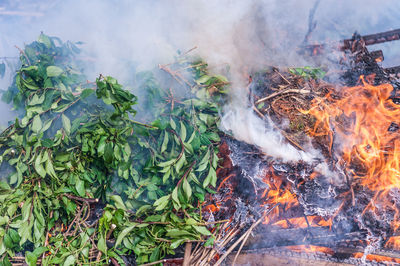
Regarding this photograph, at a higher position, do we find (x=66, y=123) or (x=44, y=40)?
(x=44, y=40)

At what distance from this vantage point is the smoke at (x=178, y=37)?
3.58m

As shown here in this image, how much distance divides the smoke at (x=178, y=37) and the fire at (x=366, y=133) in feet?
1.91

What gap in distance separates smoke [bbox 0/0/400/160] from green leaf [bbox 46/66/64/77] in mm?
501

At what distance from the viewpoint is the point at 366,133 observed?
3441 mm

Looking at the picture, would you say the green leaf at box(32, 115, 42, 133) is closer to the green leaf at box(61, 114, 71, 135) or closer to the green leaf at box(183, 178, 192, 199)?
the green leaf at box(61, 114, 71, 135)

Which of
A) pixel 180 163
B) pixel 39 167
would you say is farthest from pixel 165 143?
pixel 39 167

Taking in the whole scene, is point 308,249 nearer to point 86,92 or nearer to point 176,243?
point 176,243

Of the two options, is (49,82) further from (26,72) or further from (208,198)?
(208,198)

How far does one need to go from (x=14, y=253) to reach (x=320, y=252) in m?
3.22

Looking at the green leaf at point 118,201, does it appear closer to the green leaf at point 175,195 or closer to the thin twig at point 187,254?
the green leaf at point 175,195

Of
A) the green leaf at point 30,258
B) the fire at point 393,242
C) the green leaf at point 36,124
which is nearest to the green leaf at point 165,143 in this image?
the green leaf at point 36,124

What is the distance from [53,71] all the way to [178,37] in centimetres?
191

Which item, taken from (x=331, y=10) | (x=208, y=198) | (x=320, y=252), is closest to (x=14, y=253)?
(x=208, y=198)

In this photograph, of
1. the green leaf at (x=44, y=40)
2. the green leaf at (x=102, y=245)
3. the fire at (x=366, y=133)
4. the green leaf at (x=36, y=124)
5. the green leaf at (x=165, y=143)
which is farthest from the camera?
the green leaf at (x=44, y=40)
